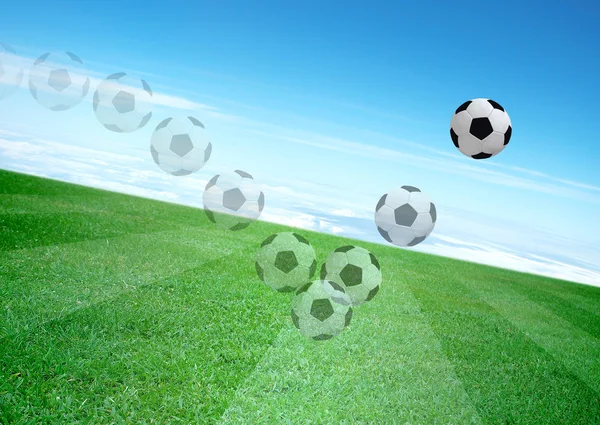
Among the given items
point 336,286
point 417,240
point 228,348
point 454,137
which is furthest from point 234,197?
point 454,137

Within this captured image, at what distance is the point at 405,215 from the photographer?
283 inches

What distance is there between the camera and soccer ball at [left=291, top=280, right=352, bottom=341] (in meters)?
5.61

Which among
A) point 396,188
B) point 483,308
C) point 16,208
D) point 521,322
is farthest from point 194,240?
point 521,322

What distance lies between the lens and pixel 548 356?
268 inches

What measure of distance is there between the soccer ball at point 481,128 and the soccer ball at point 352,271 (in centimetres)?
220

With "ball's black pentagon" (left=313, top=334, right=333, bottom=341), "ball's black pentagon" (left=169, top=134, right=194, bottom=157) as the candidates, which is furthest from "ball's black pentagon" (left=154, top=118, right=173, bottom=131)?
"ball's black pentagon" (left=313, top=334, right=333, bottom=341)

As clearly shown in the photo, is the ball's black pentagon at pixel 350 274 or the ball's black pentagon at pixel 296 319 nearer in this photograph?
the ball's black pentagon at pixel 296 319

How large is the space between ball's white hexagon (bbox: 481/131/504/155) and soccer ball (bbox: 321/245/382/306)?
229 cm

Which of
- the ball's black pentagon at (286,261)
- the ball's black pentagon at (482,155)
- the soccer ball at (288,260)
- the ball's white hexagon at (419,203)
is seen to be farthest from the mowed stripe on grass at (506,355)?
the ball's black pentagon at (482,155)

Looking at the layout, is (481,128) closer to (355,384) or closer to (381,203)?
(381,203)

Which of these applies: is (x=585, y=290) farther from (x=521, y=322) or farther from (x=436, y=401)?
(x=436, y=401)

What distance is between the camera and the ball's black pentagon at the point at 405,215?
716 centimetres

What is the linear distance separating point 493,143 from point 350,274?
279 cm

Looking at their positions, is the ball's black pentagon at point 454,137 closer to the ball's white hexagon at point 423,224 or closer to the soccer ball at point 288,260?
the ball's white hexagon at point 423,224
